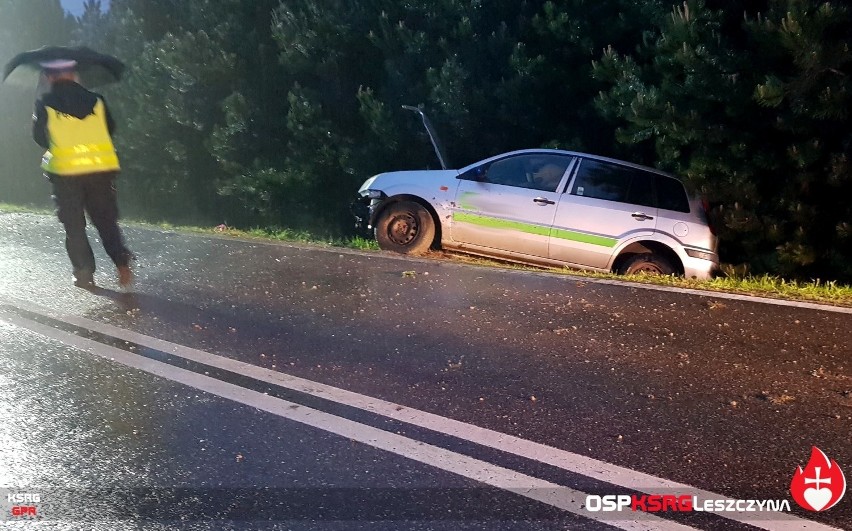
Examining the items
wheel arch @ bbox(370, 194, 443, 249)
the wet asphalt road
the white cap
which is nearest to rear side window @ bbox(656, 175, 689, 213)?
the wet asphalt road

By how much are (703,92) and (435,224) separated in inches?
134

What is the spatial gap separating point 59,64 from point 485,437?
188 inches

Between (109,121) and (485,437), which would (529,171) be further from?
(485,437)

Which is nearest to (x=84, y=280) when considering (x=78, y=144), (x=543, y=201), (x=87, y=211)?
(x=87, y=211)

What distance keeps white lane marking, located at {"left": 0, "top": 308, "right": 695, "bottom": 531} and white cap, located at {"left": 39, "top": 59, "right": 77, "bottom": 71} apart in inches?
94.8

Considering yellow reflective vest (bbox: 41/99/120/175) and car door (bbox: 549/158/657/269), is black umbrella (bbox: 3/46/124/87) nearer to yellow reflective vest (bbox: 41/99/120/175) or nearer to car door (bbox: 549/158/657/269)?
yellow reflective vest (bbox: 41/99/120/175)

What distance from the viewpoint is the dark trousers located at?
22.0 ft

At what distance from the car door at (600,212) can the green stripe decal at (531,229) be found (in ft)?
0.04

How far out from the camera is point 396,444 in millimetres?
3965

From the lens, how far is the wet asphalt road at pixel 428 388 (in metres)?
3.59

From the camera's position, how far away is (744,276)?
9688mm

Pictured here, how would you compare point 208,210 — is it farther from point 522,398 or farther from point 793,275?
point 522,398

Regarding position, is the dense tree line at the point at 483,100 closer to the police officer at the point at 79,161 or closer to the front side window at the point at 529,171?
the front side window at the point at 529,171

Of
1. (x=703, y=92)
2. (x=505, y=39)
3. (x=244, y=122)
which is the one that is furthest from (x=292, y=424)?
(x=244, y=122)
